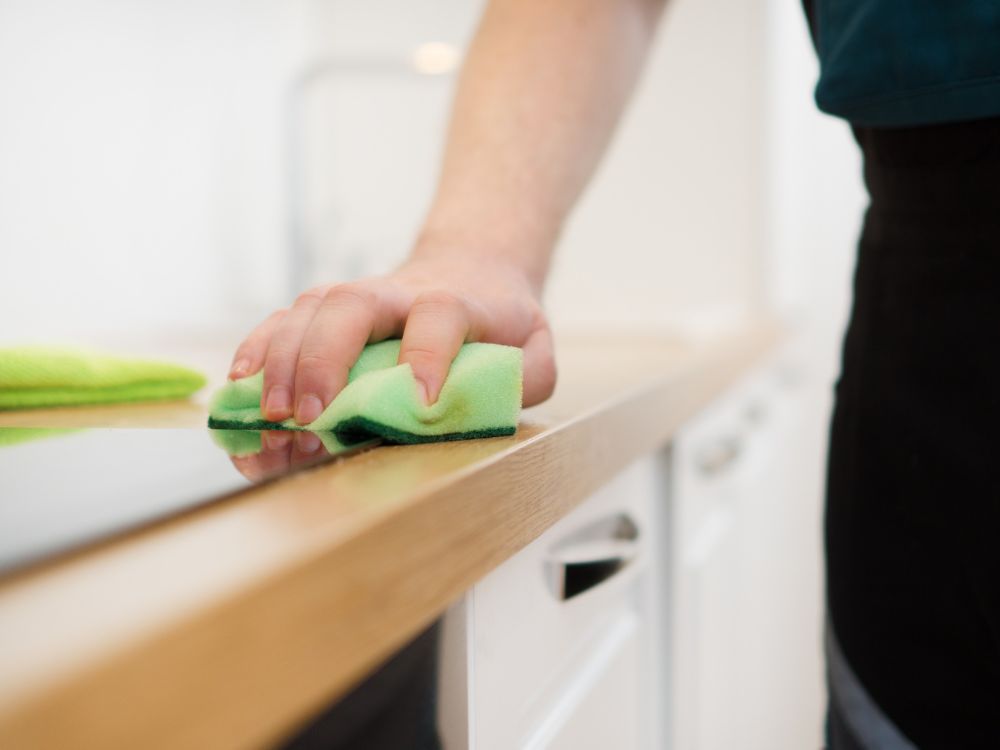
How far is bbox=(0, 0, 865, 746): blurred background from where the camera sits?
3.67 feet

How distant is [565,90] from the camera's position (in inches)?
22.1

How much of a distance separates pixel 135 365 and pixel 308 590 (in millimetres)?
366

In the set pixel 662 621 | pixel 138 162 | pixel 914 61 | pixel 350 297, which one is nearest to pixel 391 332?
pixel 350 297

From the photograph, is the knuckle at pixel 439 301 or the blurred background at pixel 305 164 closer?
the knuckle at pixel 439 301

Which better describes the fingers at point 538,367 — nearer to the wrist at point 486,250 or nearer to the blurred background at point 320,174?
the wrist at point 486,250

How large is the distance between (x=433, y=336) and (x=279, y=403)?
0.06 metres

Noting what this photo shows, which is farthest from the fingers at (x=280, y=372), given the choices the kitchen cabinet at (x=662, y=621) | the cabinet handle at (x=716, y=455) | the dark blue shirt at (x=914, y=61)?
the cabinet handle at (x=716, y=455)

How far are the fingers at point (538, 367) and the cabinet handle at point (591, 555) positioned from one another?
0.07 m

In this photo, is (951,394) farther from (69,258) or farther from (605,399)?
(69,258)

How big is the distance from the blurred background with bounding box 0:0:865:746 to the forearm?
0.43 meters

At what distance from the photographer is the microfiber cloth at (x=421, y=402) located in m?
0.32

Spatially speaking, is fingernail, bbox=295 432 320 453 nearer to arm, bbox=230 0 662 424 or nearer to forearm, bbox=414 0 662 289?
arm, bbox=230 0 662 424

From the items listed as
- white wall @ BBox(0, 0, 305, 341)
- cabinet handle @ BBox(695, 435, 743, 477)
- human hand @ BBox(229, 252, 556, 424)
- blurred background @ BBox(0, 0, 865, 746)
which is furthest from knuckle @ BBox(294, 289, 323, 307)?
white wall @ BBox(0, 0, 305, 341)

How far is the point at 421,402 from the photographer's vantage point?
0.33 meters
